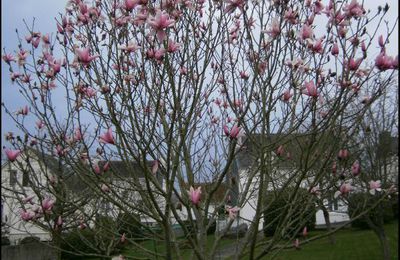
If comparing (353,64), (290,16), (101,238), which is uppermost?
(290,16)

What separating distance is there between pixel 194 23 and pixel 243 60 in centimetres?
55

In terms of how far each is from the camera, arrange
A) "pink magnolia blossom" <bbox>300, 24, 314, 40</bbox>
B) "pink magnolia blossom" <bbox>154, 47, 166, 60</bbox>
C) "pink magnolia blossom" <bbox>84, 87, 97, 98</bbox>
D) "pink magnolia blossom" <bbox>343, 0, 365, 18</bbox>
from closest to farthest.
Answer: "pink magnolia blossom" <bbox>154, 47, 166, 60</bbox>, "pink magnolia blossom" <bbox>343, 0, 365, 18</bbox>, "pink magnolia blossom" <bbox>300, 24, 314, 40</bbox>, "pink magnolia blossom" <bbox>84, 87, 97, 98</bbox>

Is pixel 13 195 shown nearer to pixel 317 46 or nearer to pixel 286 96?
pixel 286 96

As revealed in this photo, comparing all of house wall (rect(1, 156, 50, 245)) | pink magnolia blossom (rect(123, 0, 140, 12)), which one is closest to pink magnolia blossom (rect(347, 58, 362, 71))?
pink magnolia blossom (rect(123, 0, 140, 12))

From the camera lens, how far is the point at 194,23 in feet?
13.5

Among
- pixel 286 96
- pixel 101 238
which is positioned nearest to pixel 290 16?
pixel 286 96

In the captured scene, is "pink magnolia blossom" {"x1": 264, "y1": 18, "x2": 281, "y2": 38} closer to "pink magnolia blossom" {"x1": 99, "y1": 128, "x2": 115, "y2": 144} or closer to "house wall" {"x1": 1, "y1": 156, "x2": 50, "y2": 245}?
"pink magnolia blossom" {"x1": 99, "y1": 128, "x2": 115, "y2": 144}

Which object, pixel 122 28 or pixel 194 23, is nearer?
pixel 122 28

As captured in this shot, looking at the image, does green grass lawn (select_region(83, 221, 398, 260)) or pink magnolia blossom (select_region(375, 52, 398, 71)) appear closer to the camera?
pink magnolia blossom (select_region(375, 52, 398, 71))

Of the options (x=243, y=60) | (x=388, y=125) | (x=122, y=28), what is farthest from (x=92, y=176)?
(x=388, y=125)

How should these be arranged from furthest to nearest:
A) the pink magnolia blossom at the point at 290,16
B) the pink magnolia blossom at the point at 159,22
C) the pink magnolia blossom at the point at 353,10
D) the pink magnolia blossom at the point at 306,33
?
the pink magnolia blossom at the point at 290,16, the pink magnolia blossom at the point at 306,33, the pink magnolia blossom at the point at 353,10, the pink magnolia blossom at the point at 159,22

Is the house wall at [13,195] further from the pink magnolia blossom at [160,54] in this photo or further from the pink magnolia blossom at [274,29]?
the pink magnolia blossom at [274,29]

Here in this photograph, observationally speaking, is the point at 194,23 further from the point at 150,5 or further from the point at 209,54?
the point at 150,5

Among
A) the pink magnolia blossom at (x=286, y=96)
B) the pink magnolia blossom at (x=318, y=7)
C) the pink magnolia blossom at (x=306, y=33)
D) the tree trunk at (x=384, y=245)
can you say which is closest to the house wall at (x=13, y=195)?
the pink magnolia blossom at (x=286, y=96)
